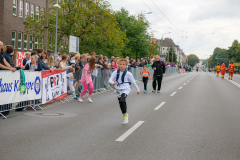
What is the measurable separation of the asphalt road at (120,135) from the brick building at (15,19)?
27.8m

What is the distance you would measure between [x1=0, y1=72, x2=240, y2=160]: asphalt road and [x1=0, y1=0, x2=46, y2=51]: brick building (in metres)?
27.8

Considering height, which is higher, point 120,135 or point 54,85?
point 54,85

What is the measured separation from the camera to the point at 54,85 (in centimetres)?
1237

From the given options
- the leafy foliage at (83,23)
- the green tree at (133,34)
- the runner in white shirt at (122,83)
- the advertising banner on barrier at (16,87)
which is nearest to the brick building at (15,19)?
the leafy foliage at (83,23)

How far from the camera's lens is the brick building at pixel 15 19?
37.2m

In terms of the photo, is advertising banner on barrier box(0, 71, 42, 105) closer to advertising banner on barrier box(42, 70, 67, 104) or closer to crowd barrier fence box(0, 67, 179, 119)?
crowd barrier fence box(0, 67, 179, 119)

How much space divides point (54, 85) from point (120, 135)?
5922 mm

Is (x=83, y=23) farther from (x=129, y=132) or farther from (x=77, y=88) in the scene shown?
Answer: (x=129, y=132)

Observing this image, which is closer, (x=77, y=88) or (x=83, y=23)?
(x=77, y=88)

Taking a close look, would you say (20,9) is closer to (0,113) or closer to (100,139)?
(0,113)

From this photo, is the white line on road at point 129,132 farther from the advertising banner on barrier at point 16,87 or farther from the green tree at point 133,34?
the green tree at point 133,34

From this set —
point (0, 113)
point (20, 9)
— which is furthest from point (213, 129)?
point (20, 9)

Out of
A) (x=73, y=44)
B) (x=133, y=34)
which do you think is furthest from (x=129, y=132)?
(x=133, y=34)

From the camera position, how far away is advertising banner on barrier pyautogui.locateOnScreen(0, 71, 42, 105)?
911cm
